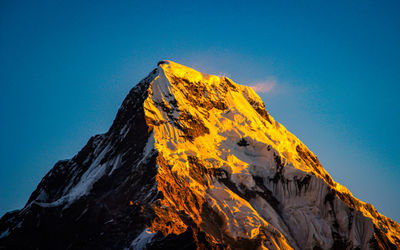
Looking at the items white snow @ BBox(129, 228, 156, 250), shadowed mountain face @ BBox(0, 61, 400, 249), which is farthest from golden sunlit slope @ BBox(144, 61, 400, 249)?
white snow @ BBox(129, 228, 156, 250)

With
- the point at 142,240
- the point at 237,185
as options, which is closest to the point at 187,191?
the point at 237,185

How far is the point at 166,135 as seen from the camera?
157 m

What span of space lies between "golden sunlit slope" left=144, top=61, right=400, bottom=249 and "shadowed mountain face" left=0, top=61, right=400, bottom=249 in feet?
1.21

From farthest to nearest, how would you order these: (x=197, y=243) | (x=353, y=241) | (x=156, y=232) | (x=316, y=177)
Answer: (x=316, y=177) < (x=353, y=241) < (x=156, y=232) < (x=197, y=243)

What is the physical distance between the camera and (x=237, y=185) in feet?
501

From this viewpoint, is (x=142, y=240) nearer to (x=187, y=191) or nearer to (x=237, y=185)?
(x=187, y=191)

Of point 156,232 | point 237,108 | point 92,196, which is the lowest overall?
point 156,232

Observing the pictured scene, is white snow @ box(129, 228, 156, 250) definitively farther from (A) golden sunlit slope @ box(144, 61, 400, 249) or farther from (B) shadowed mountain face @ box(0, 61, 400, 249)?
(A) golden sunlit slope @ box(144, 61, 400, 249)

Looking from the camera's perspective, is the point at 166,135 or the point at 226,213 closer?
the point at 226,213

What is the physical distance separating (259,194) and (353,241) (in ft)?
100

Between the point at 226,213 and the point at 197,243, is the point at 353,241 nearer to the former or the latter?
the point at 226,213

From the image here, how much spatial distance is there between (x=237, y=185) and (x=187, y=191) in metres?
21.9

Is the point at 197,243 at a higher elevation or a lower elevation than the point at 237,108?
lower

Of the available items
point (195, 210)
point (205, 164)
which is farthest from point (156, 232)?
point (205, 164)
